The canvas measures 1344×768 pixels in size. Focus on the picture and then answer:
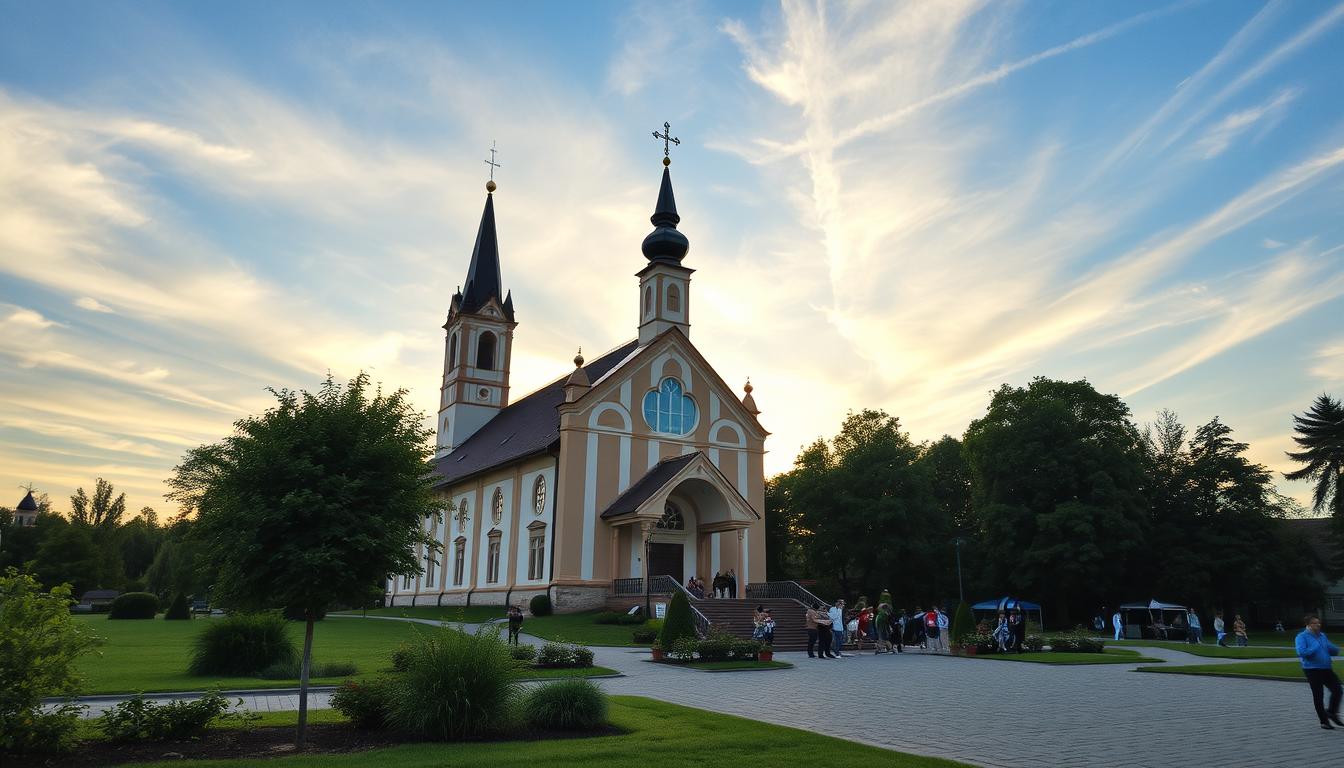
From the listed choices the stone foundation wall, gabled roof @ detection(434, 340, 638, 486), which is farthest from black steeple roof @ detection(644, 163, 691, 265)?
the stone foundation wall

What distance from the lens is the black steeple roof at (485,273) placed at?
57469 mm

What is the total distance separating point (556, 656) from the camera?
17766 mm

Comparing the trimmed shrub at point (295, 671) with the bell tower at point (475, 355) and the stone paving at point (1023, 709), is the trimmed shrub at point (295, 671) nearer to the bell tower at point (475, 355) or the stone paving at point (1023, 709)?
the stone paving at point (1023, 709)

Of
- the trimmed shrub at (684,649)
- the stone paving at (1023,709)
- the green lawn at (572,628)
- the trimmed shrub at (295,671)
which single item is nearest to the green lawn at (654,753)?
the stone paving at (1023,709)

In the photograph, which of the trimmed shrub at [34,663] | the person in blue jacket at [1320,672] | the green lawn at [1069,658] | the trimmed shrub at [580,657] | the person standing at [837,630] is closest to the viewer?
the trimmed shrub at [34,663]

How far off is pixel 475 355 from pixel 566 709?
48.6 m

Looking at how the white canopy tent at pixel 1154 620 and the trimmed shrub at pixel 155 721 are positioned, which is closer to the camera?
the trimmed shrub at pixel 155 721

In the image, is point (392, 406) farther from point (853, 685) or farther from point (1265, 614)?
point (1265, 614)

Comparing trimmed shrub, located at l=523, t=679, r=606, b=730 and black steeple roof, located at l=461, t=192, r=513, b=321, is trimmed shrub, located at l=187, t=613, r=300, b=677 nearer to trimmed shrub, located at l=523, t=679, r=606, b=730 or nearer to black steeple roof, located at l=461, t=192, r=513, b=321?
trimmed shrub, located at l=523, t=679, r=606, b=730

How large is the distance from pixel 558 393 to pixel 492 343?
11.9m

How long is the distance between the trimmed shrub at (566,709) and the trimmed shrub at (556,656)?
7160 mm

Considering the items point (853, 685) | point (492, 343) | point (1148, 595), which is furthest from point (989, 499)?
point (853, 685)

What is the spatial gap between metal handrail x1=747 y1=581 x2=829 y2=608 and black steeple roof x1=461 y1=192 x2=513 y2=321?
96.4 ft

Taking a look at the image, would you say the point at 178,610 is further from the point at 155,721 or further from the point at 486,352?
the point at 155,721
